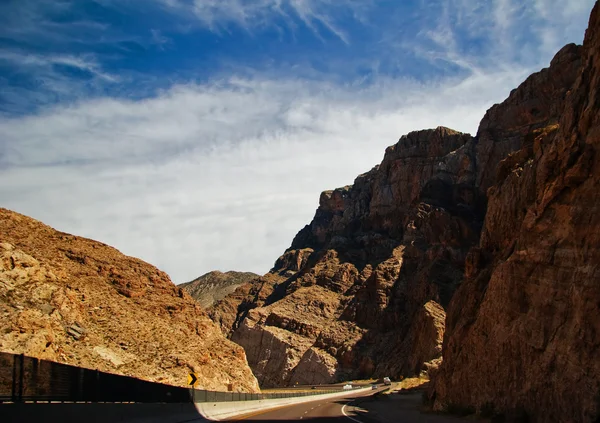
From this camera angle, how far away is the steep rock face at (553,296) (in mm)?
18141

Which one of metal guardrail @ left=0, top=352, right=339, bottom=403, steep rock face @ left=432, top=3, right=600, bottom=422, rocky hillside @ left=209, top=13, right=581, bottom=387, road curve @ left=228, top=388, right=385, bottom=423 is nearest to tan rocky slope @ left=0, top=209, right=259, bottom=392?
road curve @ left=228, top=388, right=385, bottom=423

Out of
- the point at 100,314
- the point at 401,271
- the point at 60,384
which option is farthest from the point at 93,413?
the point at 401,271

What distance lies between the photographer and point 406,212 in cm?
14738

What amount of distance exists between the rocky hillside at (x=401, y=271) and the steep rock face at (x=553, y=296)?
58578 mm

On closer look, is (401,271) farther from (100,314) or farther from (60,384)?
(60,384)

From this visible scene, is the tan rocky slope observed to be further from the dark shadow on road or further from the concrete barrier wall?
the dark shadow on road

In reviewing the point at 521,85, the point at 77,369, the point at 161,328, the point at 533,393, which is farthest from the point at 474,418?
the point at 521,85

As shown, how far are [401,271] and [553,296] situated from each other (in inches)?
4341

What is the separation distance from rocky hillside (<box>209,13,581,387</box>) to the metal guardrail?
7069 cm

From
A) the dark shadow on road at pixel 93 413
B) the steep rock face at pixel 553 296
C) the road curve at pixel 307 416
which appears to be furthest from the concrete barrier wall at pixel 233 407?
the steep rock face at pixel 553 296

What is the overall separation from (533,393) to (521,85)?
9632cm

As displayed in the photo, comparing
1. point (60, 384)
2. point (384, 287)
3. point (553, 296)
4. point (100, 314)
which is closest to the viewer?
point (60, 384)

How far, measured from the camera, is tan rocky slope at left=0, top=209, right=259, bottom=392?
37.6 m

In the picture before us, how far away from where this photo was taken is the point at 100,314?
47562mm
